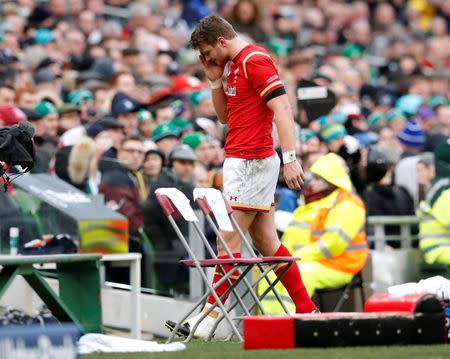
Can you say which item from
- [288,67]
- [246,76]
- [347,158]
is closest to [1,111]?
[347,158]

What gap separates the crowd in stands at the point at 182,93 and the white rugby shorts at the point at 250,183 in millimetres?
3430

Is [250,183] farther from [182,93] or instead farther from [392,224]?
[182,93]

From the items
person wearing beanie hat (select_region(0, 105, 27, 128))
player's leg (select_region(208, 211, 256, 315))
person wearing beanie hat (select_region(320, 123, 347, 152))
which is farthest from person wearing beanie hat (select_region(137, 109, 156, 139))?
player's leg (select_region(208, 211, 256, 315))

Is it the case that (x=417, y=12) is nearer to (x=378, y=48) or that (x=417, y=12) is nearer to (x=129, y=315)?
(x=378, y=48)

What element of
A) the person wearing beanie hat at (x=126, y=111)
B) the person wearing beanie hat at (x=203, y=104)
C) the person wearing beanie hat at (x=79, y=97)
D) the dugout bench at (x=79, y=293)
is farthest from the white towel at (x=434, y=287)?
the person wearing beanie hat at (x=203, y=104)

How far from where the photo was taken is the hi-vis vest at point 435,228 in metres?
15.1

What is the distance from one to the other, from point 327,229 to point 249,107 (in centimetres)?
329

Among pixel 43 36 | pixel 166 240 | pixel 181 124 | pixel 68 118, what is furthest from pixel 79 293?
pixel 43 36

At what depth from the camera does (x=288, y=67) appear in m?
21.9

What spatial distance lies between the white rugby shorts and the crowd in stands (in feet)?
11.3

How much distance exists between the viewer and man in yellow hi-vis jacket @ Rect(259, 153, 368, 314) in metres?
13.5

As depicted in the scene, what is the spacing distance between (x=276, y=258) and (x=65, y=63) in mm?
10428

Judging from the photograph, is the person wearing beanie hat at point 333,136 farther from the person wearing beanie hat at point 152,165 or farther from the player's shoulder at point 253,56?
the player's shoulder at point 253,56

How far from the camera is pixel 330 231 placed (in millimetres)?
A: 13422
